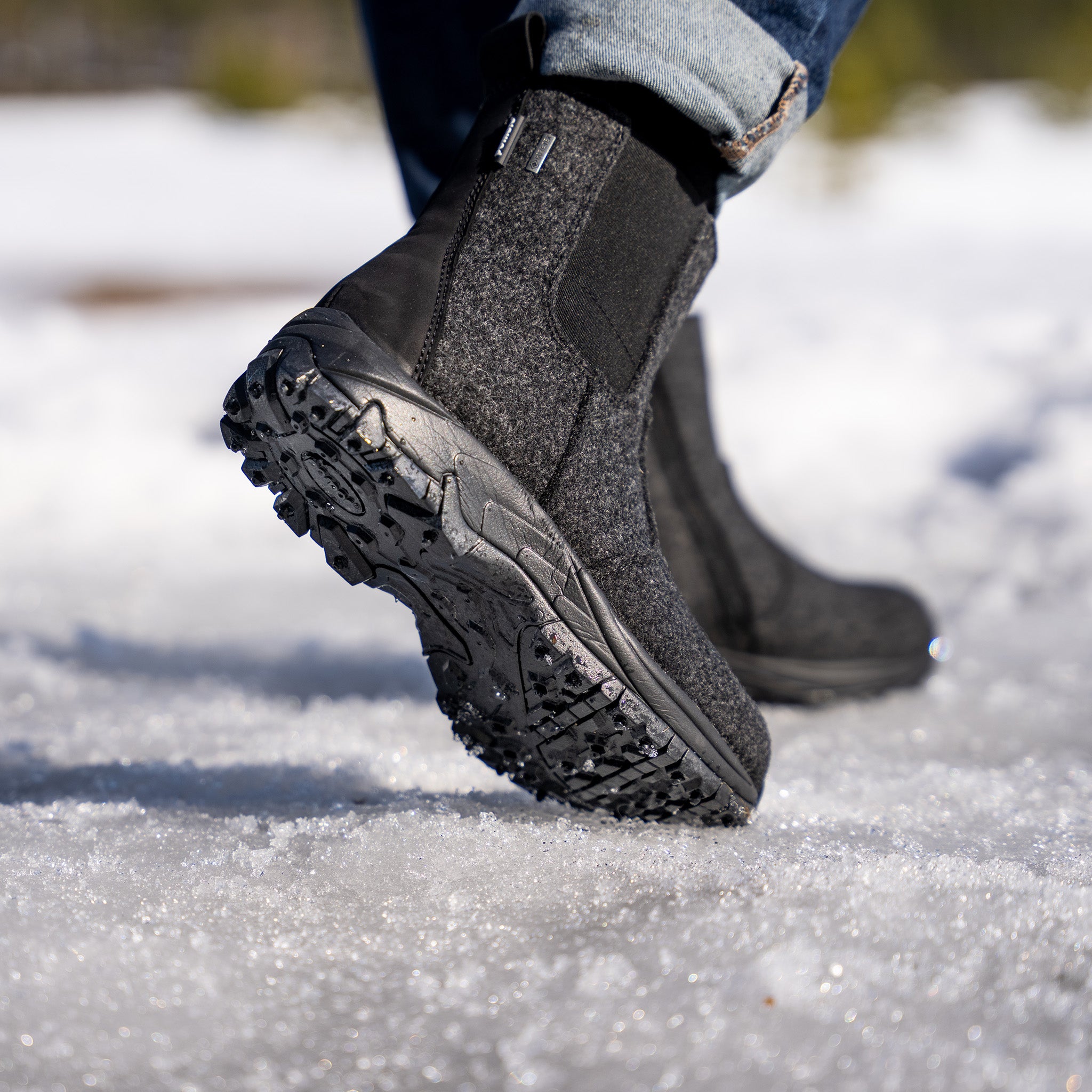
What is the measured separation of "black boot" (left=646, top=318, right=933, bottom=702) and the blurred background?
1383cm

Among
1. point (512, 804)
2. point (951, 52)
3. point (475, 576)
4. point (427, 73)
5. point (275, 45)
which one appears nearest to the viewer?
point (475, 576)

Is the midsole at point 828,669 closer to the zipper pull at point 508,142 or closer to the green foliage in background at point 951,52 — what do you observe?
the zipper pull at point 508,142

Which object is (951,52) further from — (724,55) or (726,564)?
(724,55)

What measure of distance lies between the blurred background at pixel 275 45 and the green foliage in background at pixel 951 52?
37 millimetres

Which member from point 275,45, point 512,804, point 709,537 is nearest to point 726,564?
point 709,537

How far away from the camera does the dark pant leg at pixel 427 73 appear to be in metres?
1.00

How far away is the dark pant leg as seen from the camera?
1000 millimetres

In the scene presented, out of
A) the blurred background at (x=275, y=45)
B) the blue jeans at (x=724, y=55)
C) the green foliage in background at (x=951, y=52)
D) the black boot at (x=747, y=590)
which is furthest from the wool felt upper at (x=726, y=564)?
the blurred background at (x=275, y=45)

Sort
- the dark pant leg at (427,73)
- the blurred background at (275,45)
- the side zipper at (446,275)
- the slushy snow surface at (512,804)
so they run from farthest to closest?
the blurred background at (275,45) < the dark pant leg at (427,73) < the side zipper at (446,275) < the slushy snow surface at (512,804)

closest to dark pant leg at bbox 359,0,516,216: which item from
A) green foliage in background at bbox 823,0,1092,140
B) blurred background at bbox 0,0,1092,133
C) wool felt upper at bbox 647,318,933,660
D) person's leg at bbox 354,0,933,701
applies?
person's leg at bbox 354,0,933,701

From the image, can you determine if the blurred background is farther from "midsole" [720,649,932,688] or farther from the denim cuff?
the denim cuff

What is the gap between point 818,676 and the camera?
1.09 metres

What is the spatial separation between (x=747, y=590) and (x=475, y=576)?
543 mm

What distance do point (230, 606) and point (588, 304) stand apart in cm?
94
